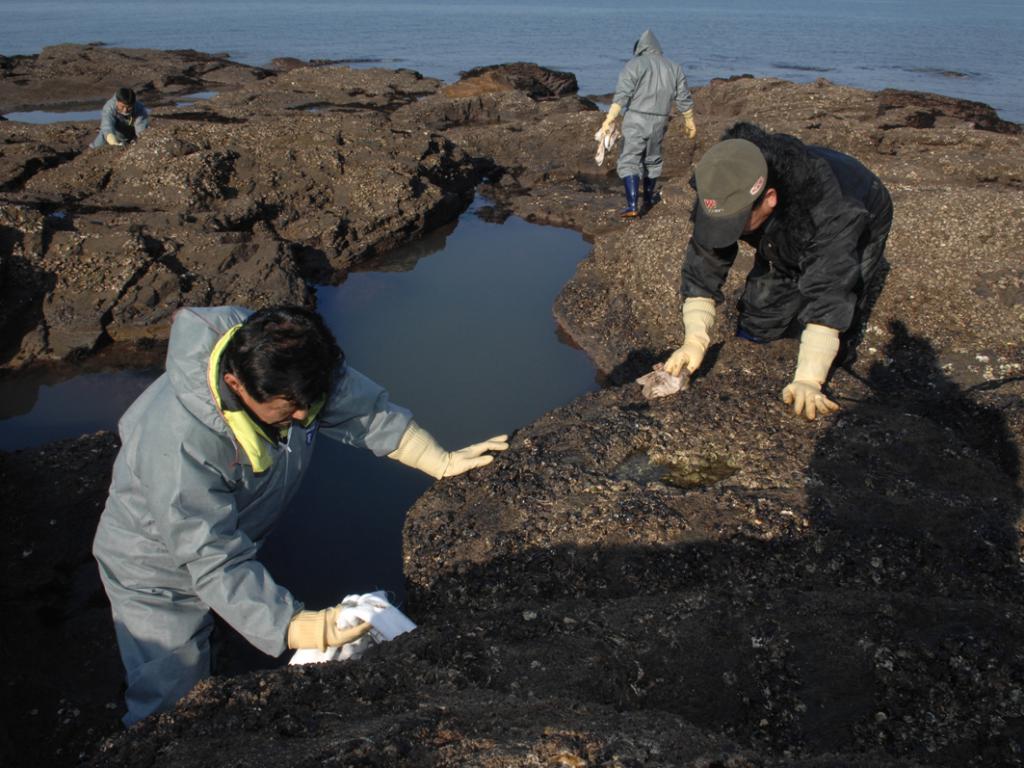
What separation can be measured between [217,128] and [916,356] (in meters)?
6.83

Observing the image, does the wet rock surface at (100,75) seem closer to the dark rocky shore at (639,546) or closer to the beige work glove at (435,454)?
the dark rocky shore at (639,546)

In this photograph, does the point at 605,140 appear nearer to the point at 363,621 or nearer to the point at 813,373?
the point at 813,373

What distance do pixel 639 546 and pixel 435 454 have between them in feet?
3.05

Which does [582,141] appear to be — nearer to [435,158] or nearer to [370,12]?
[435,158]

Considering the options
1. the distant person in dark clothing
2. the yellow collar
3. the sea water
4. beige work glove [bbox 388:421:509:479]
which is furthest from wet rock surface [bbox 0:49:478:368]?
the sea water

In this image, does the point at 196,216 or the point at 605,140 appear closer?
the point at 196,216

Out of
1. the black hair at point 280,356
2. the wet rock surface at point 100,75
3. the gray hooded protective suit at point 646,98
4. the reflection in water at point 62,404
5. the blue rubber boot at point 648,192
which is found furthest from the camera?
the wet rock surface at point 100,75

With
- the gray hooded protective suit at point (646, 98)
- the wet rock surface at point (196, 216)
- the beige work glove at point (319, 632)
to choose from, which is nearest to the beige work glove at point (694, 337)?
the beige work glove at point (319, 632)

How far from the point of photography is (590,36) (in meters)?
31.6

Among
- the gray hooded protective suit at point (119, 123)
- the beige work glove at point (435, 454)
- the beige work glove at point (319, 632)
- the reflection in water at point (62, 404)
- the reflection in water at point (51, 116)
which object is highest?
the gray hooded protective suit at point (119, 123)

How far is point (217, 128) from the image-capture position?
757cm

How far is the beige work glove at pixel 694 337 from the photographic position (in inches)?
136

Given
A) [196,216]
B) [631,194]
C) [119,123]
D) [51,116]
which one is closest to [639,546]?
[196,216]

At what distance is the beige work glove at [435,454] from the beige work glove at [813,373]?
1.29 m
